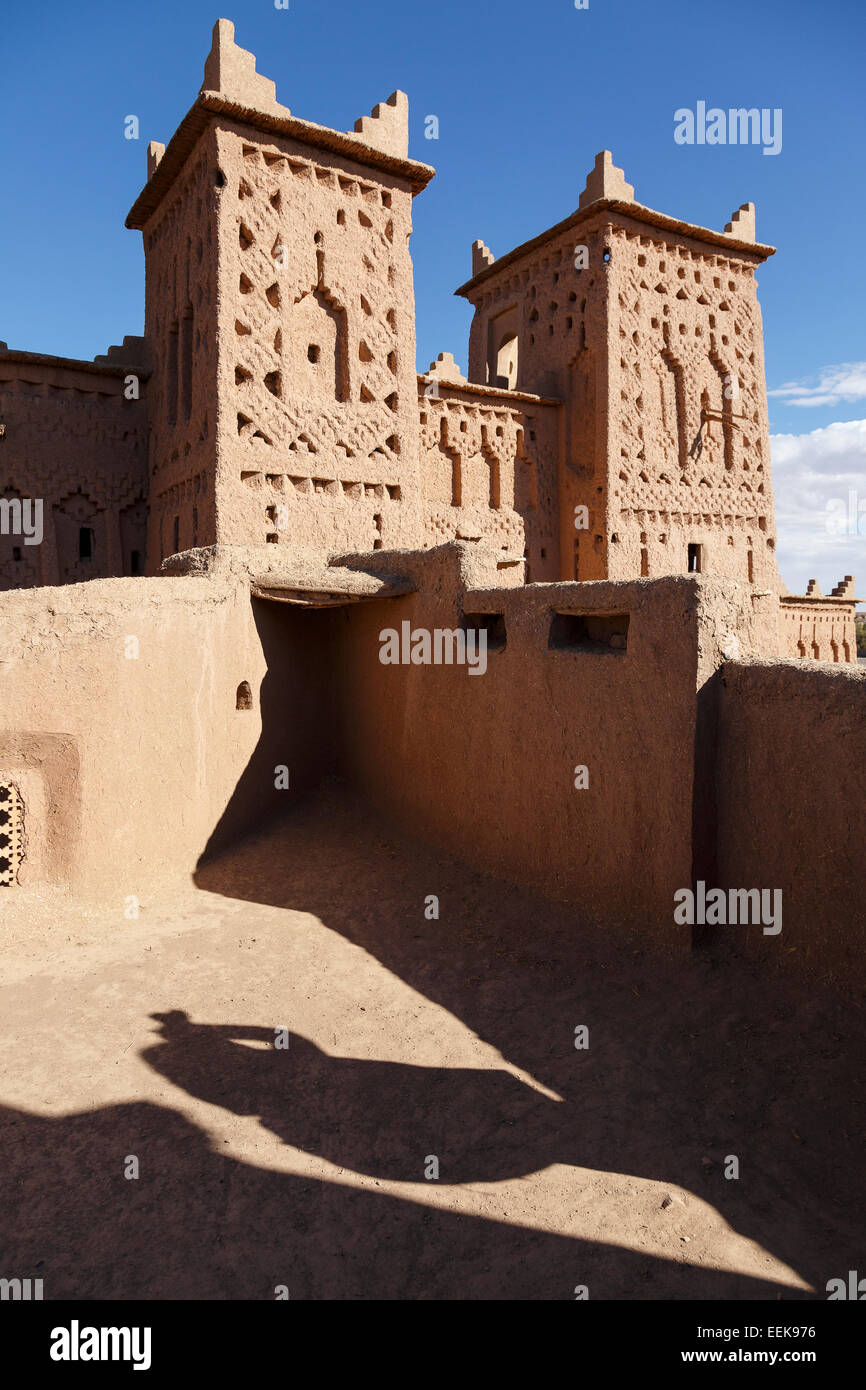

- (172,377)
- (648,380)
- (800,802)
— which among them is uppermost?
(648,380)

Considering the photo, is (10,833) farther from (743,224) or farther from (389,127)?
(743,224)

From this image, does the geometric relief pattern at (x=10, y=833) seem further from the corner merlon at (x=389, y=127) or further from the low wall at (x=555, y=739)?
the corner merlon at (x=389, y=127)

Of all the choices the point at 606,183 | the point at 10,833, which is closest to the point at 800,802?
the point at 10,833

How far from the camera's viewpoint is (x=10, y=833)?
6.52 metres

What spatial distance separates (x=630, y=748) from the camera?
614 cm

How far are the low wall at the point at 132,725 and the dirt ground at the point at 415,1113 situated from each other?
65 cm

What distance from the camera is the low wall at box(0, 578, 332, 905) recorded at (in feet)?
21.5

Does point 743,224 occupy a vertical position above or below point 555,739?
above

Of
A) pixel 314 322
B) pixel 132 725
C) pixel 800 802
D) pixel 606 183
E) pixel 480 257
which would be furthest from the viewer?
pixel 480 257

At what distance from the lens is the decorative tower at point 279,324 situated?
10625mm

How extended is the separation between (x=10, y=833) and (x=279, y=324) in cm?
764

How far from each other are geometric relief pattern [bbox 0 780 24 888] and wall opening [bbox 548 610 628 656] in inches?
177

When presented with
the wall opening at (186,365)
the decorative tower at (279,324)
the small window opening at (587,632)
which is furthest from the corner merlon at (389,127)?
the small window opening at (587,632)
